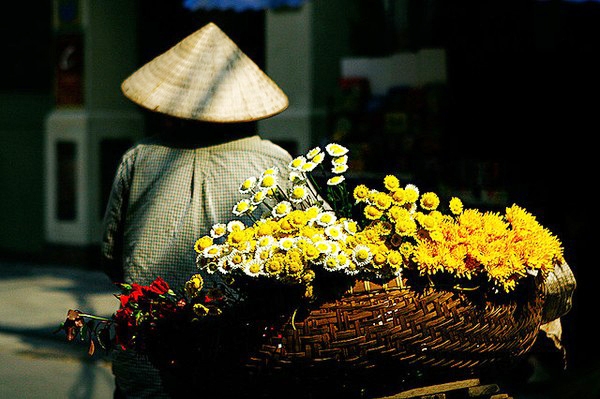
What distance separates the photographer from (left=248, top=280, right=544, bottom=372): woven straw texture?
1.98 m

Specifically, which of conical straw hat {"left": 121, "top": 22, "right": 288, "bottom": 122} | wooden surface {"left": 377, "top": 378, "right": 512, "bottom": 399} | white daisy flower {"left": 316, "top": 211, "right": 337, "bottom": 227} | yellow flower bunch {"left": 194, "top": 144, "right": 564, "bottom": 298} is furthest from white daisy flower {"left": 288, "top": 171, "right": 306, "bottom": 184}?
conical straw hat {"left": 121, "top": 22, "right": 288, "bottom": 122}

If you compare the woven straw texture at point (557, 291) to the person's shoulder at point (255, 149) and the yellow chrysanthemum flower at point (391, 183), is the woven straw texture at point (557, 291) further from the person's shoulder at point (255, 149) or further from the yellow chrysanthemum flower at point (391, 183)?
the person's shoulder at point (255, 149)

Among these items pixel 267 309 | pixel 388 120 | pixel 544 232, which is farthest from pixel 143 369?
pixel 388 120

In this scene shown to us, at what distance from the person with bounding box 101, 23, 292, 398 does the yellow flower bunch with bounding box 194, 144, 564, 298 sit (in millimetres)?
786

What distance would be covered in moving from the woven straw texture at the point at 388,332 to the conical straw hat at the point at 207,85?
48.1 inches

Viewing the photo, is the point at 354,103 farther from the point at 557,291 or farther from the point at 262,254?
the point at 262,254

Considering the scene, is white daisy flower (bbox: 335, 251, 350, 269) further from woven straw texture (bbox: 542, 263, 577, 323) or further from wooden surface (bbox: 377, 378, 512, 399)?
woven straw texture (bbox: 542, 263, 577, 323)

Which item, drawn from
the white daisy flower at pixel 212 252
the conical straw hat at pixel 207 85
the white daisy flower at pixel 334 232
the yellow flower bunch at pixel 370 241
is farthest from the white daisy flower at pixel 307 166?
the conical straw hat at pixel 207 85

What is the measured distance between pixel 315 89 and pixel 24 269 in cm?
456

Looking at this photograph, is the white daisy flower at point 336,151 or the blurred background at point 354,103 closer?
Result: the white daisy flower at point 336,151

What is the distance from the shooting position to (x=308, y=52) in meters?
8.72

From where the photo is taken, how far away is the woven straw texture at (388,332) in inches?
77.8

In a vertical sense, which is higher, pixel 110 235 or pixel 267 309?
pixel 267 309

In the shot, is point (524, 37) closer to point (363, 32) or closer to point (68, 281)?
point (363, 32)
